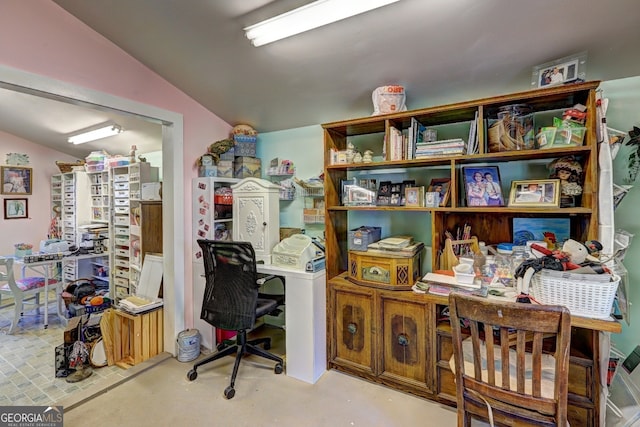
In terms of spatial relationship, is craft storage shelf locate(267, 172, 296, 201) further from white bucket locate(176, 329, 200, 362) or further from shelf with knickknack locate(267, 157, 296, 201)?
white bucket locate(176, 329, 200, 362)

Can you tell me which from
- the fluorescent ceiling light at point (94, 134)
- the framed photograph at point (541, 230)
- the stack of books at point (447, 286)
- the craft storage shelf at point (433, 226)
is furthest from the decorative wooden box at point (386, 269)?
the fluorescent ceiling light at point (94, 134)

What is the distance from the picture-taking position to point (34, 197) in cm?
459

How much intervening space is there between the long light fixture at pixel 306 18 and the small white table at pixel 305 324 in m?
1.60

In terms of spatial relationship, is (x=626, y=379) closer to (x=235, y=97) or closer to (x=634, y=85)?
(x=634, y=85)

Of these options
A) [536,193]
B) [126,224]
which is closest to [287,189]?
[536,193]

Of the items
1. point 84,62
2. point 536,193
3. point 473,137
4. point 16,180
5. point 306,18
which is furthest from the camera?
point 16,180

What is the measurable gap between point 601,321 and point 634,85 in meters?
1.49

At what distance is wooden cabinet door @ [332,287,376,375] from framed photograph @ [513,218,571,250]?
109cm

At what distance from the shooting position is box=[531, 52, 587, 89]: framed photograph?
1.63 meters

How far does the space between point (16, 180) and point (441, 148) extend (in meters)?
5.86

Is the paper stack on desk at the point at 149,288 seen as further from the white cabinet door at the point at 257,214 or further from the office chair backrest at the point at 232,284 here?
the white cabinet door at the point at 257,214

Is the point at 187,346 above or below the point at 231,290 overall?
below

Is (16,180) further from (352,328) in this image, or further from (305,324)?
(352,328)

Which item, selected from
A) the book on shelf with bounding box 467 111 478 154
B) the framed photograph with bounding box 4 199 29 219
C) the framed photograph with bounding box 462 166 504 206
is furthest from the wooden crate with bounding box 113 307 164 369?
the framed photograph with bounding box 4 199 29 219
